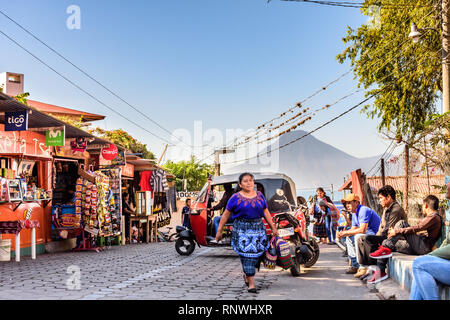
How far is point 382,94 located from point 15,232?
12317 mm

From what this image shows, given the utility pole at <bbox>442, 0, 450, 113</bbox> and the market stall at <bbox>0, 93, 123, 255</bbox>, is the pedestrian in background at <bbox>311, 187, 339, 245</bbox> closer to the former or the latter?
the utility pole at <bbox>442, 0, 450, 113</bbox>

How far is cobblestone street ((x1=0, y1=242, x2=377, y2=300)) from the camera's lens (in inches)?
235

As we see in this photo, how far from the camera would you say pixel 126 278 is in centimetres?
755

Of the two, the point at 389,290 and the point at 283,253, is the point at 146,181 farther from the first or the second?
the point at 389,290

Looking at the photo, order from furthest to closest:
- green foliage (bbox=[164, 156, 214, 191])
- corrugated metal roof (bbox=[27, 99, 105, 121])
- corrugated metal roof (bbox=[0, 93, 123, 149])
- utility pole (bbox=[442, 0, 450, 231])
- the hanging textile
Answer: green foliage (bbox=[164, 156, 214, 191])
corrugated metal roof (bbox=[27, 99, 105, 121])
the hanging textile
utility pole (bbox=[442, 0, 450, 231])
corrugated metal roof (bbox=[0, 93, 123, 149])

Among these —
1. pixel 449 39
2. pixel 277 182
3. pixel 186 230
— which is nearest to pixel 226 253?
pixel 186 230

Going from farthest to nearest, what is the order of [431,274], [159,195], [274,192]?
[159,195] → [274,192] → [431,274]

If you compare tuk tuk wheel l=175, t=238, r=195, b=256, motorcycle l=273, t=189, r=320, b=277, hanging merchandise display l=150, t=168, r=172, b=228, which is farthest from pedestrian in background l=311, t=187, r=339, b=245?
hanging merchandise display l=150, t=168, r=172, b=228

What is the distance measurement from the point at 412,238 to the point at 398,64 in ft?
33.0

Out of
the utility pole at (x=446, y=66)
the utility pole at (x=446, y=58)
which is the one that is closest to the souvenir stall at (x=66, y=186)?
the utility pole at (x=446, y=66)

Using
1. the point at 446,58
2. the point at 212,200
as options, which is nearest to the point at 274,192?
the point at 212,200

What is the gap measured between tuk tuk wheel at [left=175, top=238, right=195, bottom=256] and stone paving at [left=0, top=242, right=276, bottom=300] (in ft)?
2.39

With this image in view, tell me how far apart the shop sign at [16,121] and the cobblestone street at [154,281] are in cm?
300

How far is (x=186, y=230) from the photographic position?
39.7 feet
